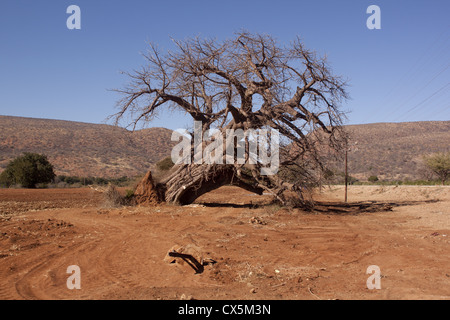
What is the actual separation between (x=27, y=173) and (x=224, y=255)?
82.9 ft

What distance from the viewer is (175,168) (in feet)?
50.2

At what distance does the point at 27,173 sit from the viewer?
2773 centimetres

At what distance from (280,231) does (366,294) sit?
4888 millimetres

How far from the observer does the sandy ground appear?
507 centimetres

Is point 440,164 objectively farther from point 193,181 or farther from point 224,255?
point 224,255

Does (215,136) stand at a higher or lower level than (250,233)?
higher

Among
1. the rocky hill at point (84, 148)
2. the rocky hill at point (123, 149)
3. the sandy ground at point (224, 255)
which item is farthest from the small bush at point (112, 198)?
the rocky hill at point (123, 149)

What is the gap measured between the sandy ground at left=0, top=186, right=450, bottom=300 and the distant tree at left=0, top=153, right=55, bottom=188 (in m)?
17.0

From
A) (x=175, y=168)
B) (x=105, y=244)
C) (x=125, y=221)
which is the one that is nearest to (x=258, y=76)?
(x=175, y=168)

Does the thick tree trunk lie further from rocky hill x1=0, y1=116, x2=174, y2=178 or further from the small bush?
rocky hill x1=0, y1=116, x2=174, y2=178

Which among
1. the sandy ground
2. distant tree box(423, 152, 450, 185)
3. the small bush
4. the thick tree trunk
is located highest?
distant tree box(423, 152, 450, 185)

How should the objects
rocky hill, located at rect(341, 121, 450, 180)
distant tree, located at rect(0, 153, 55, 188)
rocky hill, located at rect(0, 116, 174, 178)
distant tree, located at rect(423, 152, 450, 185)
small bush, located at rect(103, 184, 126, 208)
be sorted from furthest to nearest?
rocky hill, located at rect(341, 121, 450, 180) < rocky hill, located at rect(0, 116, 174, 178) < distant tree, located at rect(423, 152, 450, 185) < distant tree, located at rect(0, 153, 55, 188) < small bush, located at rect(103, 184, 126, 208)

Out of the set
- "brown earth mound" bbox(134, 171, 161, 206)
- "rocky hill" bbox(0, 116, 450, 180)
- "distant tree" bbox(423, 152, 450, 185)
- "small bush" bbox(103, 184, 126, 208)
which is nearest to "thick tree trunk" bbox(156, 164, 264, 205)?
"brown earth mound" bbox(134, 171, 161, 206)

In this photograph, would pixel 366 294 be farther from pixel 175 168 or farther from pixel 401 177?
pixel 401 177
